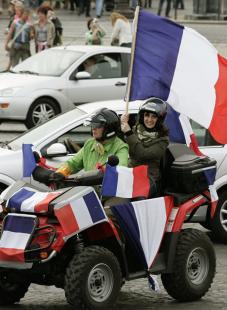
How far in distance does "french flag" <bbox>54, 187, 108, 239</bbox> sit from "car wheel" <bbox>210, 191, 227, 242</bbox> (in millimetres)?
3865

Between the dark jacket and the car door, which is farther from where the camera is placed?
the car door

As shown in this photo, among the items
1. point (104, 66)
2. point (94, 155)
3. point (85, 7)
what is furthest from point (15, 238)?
point (85, 7)

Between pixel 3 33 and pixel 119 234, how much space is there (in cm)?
3053

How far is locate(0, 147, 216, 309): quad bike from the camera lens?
26.7 ft

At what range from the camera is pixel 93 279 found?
8.28m

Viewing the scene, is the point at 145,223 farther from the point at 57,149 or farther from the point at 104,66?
the point at 104,66

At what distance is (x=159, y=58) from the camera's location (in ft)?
32.3

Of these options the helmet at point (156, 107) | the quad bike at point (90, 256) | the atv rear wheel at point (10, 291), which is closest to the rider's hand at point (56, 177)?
the quad bike at point (90, 256)

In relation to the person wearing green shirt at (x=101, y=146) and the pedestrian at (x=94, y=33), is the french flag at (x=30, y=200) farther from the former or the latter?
the pedestrian at (x=94, y=33)

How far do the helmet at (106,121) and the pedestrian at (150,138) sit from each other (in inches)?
11.3

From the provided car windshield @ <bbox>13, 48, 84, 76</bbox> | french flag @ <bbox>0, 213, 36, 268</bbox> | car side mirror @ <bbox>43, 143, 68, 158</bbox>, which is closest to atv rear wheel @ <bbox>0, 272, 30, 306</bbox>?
french flag @ <bbox>0, 213, 36, 268</bbox>

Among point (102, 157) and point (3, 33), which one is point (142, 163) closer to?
point (102, 157)

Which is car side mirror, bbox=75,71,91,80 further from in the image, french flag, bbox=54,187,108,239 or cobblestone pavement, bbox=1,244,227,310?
french flag, bbox=54,187,108,239

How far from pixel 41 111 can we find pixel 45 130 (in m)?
7.99
